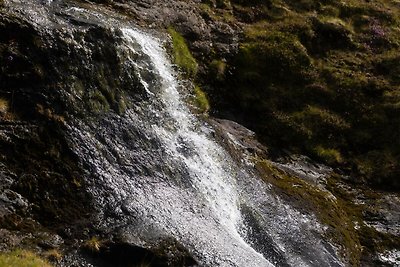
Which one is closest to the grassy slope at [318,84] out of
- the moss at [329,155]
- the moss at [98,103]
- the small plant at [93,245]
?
the moss at [329,155]

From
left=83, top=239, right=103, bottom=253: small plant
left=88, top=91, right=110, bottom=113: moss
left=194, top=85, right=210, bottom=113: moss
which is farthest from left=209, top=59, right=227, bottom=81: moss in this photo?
left=83, top=239, right=103, bottom=253: small plant

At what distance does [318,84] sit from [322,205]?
9.64 metres

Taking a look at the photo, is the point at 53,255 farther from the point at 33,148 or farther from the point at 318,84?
the point at 318,84

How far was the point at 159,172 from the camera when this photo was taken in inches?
764

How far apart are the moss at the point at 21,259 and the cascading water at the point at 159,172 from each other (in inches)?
99.1

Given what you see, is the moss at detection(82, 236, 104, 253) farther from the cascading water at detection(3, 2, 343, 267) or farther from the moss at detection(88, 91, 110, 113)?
the moss at detection(88, 91, 110, 113)

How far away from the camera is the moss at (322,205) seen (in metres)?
21.8

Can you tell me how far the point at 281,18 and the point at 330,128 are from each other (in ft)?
31.0

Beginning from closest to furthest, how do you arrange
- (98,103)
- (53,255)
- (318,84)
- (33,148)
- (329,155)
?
(53,255) → (33,148) → (98,103) → (329,155) → (318,84)

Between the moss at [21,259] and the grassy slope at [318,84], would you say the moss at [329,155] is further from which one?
the moss at [21,259]

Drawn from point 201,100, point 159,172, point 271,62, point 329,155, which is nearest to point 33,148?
point 159,172

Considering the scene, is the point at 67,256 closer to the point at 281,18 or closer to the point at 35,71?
the point at 35,71

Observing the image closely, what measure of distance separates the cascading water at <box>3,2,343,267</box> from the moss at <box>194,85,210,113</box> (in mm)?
2070

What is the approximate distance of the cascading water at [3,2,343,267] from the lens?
17.0m
